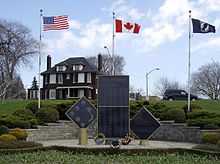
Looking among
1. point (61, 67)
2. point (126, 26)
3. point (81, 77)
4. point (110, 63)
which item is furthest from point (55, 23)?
point (110, 63)

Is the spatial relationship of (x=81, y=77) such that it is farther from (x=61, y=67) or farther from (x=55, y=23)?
(x=55, y=23)

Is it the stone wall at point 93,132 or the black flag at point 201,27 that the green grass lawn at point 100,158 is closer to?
the stone wall at point 93,132

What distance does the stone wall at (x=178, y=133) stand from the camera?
2659cm

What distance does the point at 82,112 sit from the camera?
23.1 m

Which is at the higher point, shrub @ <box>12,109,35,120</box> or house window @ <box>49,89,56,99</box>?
house window @ <box>49,89,56,99</box>

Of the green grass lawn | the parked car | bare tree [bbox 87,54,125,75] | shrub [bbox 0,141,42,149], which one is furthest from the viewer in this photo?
bare tree [bbox 87,54,125,75]

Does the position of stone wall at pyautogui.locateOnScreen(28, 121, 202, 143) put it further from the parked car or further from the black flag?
the parked car

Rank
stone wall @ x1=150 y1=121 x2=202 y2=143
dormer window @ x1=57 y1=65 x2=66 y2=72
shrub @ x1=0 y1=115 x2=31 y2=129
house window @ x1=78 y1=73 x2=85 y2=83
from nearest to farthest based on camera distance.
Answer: shrub @ x1=0 y1=115 x2=31 y2=129
stone wall @ x1=150 y1=121 x2=202 y2=143
house window @ x1=78 y1=73 x2=85 y2=83
dormer window @ x1=57 y1=65 x2=66 y2=72

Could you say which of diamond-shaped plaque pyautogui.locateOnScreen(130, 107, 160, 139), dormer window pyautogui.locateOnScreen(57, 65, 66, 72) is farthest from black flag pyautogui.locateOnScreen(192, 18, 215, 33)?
dormer window pyautogui.locateOnScreen(57, 65, 66, 72)

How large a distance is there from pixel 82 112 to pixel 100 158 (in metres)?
7.25

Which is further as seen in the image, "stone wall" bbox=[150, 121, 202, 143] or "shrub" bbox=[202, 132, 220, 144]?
"stone wall" bbox=[150, 121, 202, 143]

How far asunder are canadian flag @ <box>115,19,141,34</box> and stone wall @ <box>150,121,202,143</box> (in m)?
8.06

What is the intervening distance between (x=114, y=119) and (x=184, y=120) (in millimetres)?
7291

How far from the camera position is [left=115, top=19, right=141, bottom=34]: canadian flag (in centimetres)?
3409
